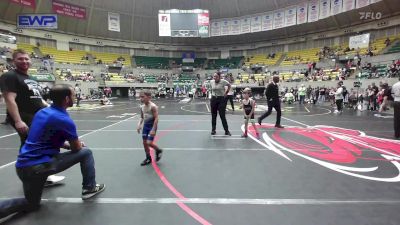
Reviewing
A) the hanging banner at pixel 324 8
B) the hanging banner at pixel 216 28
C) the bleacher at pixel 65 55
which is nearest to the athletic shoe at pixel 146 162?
the hanging banner at pixel 324 8

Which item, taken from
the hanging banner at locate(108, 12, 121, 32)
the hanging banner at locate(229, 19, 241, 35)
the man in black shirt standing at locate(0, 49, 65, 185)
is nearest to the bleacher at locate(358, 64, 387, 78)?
the hanging banner at locate(229, 19, 241, 35)

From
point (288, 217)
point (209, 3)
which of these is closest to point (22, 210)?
point (288, 217)

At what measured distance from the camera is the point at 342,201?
3586 millimetres

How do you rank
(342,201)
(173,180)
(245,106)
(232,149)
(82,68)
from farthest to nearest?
(82,68)
(245,106)
(232,149)
(173,180)
(342,201)

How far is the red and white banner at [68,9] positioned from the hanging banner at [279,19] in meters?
27.7

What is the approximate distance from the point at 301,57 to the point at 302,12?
7.03m

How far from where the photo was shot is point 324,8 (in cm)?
3488

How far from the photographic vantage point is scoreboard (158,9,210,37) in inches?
1596

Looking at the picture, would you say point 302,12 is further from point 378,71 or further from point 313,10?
point 378,71

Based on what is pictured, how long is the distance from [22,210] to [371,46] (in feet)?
127

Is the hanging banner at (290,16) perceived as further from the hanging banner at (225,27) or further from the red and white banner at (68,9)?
the red and white banner at (68,9)

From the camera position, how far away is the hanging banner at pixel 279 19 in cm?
4099

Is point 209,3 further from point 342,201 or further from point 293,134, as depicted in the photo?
point 342,201

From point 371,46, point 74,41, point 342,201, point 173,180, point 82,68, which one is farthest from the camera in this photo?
point 74,41
